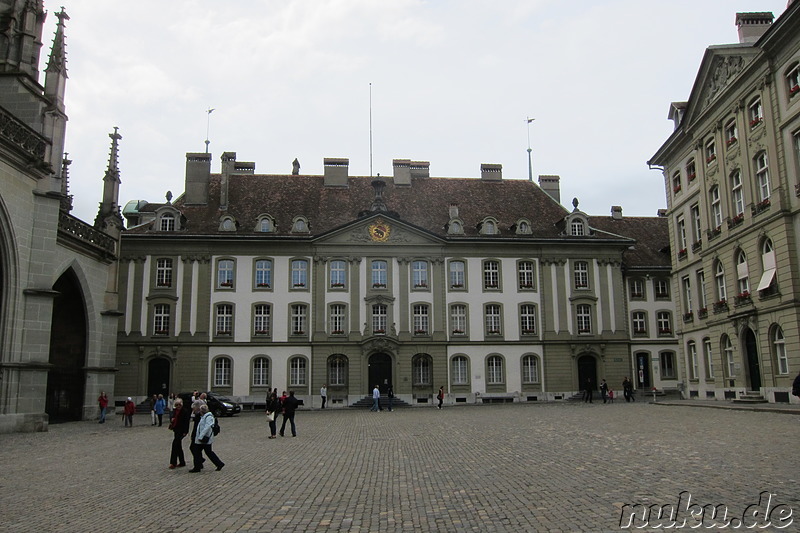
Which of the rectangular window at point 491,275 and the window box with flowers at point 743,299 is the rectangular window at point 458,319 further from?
the window box with flowers at point 743,299

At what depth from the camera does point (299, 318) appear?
47531 millimetres

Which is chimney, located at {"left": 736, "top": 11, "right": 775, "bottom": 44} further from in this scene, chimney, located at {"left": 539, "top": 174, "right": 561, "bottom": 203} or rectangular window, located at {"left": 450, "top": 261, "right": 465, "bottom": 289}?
Result: chimney, located at {"left": 539, "top": 174, "right": 561, "bottom": 203}

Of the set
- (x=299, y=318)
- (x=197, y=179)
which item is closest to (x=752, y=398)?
(x=299, y=318)

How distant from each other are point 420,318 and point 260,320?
35.7 feet

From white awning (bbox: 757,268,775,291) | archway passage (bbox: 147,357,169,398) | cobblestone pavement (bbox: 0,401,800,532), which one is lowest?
cobblestone pavement (bbox: 0,401,800,532)

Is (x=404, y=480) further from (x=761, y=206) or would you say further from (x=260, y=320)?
(x=260, y=320)

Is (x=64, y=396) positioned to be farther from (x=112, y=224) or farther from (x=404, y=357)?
(x=404, y=357)

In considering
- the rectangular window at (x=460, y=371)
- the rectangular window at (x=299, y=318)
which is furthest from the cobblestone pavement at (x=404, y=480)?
the rectangular window at (x=460, y=371)

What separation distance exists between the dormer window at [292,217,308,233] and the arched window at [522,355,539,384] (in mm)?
17696

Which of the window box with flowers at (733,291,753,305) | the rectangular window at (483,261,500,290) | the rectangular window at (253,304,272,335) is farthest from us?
the rectangular window at (483,261,500,290)

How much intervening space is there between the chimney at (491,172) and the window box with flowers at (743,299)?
26.1 m

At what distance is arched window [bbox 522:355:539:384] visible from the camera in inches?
1908

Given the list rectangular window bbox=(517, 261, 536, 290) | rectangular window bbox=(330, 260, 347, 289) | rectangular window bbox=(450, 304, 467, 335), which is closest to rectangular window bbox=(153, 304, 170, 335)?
rectangular window bbox=(330, 260, 347, 289)

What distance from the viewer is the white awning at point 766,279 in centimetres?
2970
